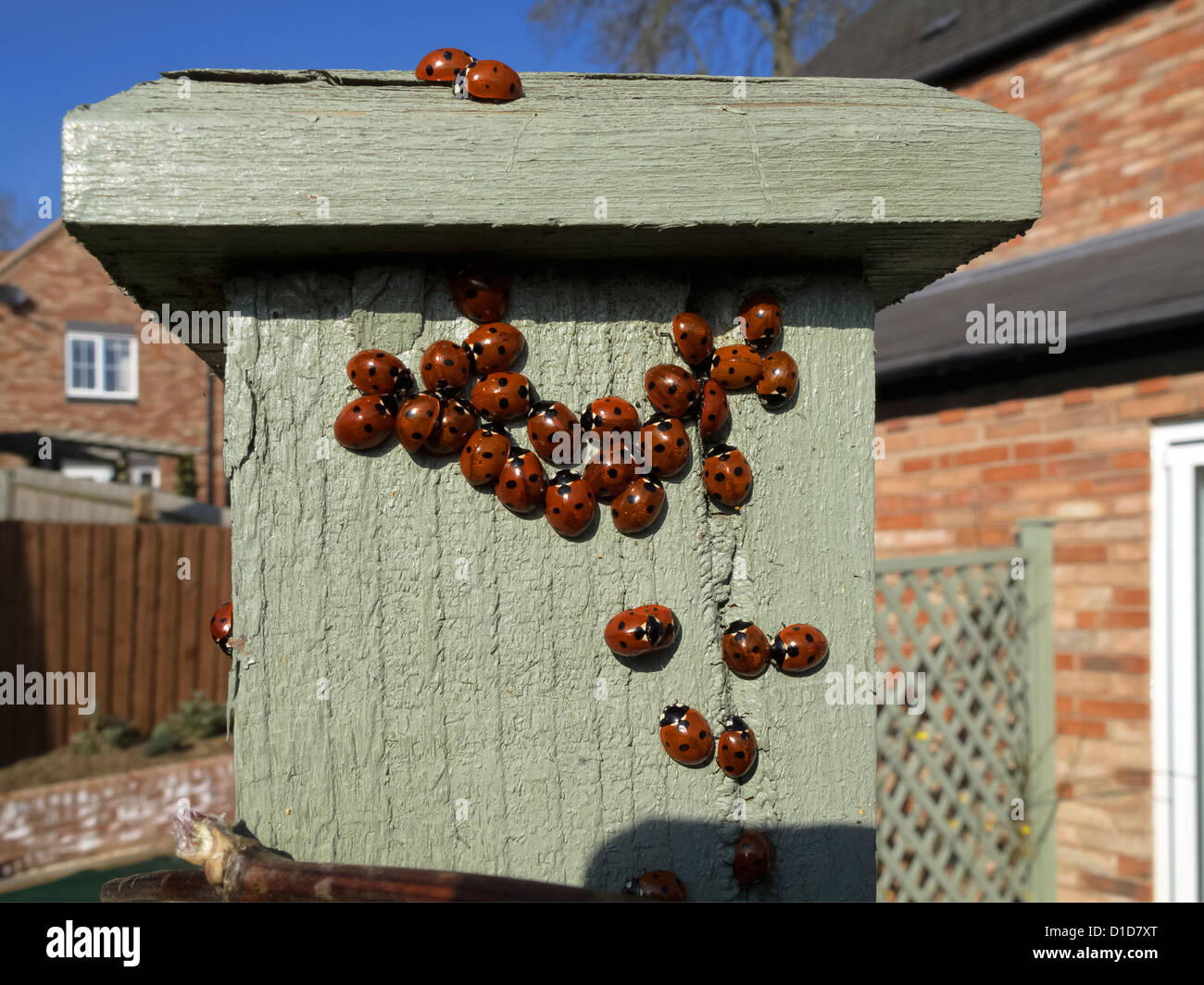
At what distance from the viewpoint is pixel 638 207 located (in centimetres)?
80

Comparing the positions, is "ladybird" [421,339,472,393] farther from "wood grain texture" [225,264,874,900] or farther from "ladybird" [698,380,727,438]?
"ladybird" [698,380,727,438]

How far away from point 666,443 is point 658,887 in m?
0.44

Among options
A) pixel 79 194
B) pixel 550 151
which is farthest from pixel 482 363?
pixel 79 194

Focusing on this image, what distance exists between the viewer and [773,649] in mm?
885

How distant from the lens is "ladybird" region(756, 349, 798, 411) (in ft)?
3.00

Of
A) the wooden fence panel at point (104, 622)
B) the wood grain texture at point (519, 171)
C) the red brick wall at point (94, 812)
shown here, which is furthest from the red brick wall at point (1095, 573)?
the wooden fence panel at point (104, 622)

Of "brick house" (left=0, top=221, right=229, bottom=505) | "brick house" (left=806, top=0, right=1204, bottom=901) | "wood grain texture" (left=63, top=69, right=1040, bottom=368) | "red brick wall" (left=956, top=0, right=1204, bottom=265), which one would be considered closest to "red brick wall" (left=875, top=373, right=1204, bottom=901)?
"brick house" (left=806, top=0, right=1204, bottom=901)

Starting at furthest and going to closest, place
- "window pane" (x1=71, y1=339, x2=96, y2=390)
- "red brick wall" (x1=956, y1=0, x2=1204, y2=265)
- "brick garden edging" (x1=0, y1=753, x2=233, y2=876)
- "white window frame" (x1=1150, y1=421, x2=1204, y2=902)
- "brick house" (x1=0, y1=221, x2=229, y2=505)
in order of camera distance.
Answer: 1. "window pane" (x1=71, y1=339, x2=96, y2=390)
2. "brick house" (x1=0, y1=221, x2=229, y2=505)
3. "brick garden edging" (x1=0, y1=753, x2=233, y2=876)
4. "red brick wall" (x1=956, y1=0, x2=1204, y2=265)
5. "white window frame" (x1=1150, y1=421, x2=1204, y2=902)

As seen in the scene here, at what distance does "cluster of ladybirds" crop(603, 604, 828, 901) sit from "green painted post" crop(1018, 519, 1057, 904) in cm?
407

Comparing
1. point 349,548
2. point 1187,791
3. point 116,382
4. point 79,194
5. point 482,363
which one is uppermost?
point 116,382

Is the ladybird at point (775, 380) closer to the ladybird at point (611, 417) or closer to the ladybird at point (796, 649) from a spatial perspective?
the ladybird at point (611, 417)

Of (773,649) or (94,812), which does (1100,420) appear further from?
(94,812)

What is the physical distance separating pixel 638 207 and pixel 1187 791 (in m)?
4.38
